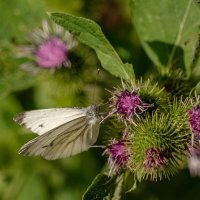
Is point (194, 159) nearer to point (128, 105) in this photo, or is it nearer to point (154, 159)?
point (154, 159)

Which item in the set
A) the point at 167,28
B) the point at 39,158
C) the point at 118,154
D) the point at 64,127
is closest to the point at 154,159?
the point at 118,154

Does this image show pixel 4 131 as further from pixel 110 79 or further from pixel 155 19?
pixel 155 19

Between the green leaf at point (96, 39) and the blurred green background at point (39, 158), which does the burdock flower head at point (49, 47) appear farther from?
the green leaf at point (96, 39)

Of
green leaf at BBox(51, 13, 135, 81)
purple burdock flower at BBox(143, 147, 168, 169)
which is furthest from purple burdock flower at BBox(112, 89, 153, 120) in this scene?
purple burdock flower at BBox(143, 147, 168, 169)

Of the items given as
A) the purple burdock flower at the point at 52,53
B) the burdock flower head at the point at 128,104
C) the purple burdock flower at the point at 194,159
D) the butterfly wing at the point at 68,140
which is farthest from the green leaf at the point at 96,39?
the purple burdock flower at the point at 52,53

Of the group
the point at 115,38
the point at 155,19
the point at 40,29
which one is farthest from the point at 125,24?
the point at 155,19

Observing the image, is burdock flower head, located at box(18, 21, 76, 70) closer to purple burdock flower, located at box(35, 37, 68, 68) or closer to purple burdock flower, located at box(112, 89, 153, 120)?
purple burdock flower, located at box(35, 37, 68, 68)

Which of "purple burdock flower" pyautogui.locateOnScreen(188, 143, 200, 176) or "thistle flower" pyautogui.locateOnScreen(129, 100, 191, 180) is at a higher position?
"thistle flower" pyautogui.locateOnScreen(129, 100, 191, 180)
